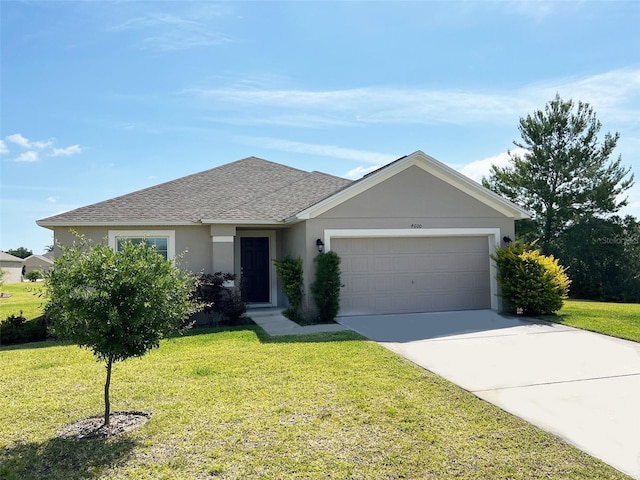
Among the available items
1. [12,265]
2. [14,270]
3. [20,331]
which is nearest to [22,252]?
[14,270]

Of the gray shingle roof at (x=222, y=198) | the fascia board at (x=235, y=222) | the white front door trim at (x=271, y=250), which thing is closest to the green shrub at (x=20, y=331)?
the gray shingle roof at (x=222, y=198)

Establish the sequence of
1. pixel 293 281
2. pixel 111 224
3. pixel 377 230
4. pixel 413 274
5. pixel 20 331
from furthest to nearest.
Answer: pixel 413 274, pixel 377 230, pixel 111 224, pixel 293 281, pixel 20 331

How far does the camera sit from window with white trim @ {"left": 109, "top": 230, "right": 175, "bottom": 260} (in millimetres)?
12453

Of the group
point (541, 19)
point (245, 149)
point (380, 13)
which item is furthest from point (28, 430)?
point (245, 149)

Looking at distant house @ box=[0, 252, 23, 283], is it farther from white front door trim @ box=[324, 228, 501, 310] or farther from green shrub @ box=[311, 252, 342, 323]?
white front door trim @ box=[324, 228, 501, 310]

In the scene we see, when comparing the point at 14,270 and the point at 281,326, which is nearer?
the point at 281,326

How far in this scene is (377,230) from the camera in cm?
1226

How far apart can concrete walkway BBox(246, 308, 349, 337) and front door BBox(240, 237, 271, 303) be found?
174 centimetres

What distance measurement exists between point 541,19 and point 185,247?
11796 millimetres

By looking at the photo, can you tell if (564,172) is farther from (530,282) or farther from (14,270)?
(14,270)

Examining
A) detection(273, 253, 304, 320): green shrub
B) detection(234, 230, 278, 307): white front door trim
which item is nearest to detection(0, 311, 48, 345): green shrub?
detection(234, 230, 278, 307): white front door trim

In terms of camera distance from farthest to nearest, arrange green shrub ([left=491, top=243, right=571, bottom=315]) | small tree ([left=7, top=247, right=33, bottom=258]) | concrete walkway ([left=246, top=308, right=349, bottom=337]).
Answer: small tree ([left=7, top=247, right=33, bottom=258]) < green shrub ([left=491, top=243, right=571, bottom=315]) < concrete walkway ([left=246, top=308, right=349, bottom=337])

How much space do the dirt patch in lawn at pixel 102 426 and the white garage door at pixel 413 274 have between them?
24.8 ft

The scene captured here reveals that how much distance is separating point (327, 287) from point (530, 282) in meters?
5.78
